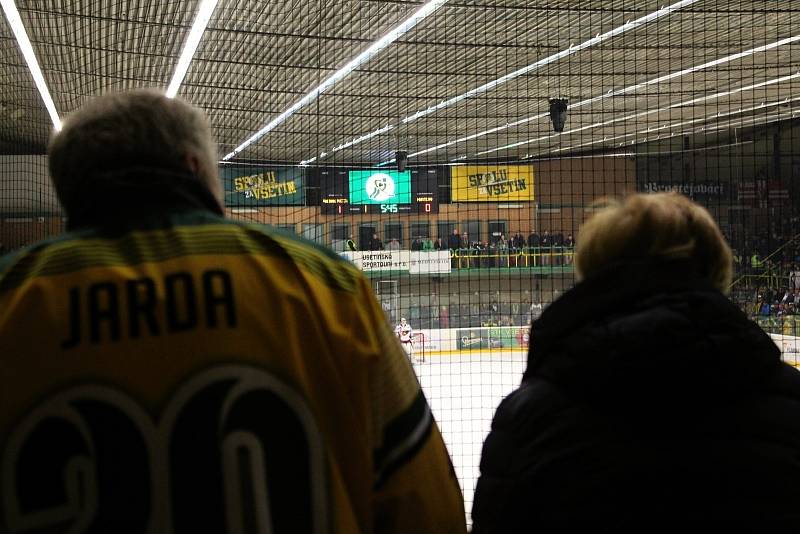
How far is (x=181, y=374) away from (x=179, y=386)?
0.01 metres

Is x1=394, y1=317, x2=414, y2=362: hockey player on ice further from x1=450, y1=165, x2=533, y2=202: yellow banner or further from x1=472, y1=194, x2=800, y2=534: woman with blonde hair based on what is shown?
x1=472, y1=194, x2=800, y2=534: woman with blonde hair

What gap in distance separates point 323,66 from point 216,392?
921 centimetres

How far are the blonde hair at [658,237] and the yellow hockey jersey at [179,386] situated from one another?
0.43m

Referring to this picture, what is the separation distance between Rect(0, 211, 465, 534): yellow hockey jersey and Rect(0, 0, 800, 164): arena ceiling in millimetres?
4956

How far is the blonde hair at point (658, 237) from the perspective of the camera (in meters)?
1.00

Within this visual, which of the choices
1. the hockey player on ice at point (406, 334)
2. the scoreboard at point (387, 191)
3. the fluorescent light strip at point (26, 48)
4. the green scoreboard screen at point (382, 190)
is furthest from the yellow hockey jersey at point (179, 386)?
the green scoreboard screen at point (382, 190)

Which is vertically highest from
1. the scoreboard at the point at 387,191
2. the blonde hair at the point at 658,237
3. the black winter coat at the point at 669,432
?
the scoreboard at the point at 387,191

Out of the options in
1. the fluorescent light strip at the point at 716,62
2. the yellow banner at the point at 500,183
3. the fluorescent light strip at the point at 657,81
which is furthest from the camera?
the yellow banner at the point at 500,183

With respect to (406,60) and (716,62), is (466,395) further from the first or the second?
(716,62)

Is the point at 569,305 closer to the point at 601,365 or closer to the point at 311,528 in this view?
the point at 601,365

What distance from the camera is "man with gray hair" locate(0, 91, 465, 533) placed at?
700 mm

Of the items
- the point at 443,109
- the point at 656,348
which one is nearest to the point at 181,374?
the point at 656,348

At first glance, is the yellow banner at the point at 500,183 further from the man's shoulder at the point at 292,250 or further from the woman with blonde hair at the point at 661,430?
the man's shoulder at the point at 292,250

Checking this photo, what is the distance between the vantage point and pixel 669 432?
0.86 meters
